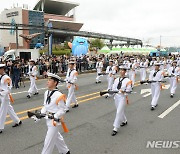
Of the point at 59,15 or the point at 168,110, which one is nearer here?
the point at 168,110

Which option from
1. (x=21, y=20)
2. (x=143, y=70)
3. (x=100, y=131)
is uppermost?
(x=21, y=20)

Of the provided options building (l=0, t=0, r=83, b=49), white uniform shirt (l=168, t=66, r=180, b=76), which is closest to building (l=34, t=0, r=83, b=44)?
building (l=0, t=0, r=83, b=49)

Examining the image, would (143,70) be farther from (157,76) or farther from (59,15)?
(59,15)

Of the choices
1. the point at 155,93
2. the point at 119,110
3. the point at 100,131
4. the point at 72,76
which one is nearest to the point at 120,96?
the point at 119,110

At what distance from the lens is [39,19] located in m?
58.6

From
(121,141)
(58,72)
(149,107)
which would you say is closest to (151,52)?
(58,72)

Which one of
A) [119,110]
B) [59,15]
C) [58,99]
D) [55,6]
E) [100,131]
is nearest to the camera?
[58,99]

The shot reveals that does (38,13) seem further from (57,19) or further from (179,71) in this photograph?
(179,71)

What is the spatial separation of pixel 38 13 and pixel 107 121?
5371cm

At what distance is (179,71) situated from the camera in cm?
1353

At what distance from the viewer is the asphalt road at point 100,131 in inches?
249

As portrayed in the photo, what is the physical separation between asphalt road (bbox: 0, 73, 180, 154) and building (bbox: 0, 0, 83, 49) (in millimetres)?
35799

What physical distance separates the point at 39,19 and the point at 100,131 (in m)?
54.3

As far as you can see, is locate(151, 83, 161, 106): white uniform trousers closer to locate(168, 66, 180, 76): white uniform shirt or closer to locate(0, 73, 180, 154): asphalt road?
locate(0, 73, 180, 154): asphalt road
